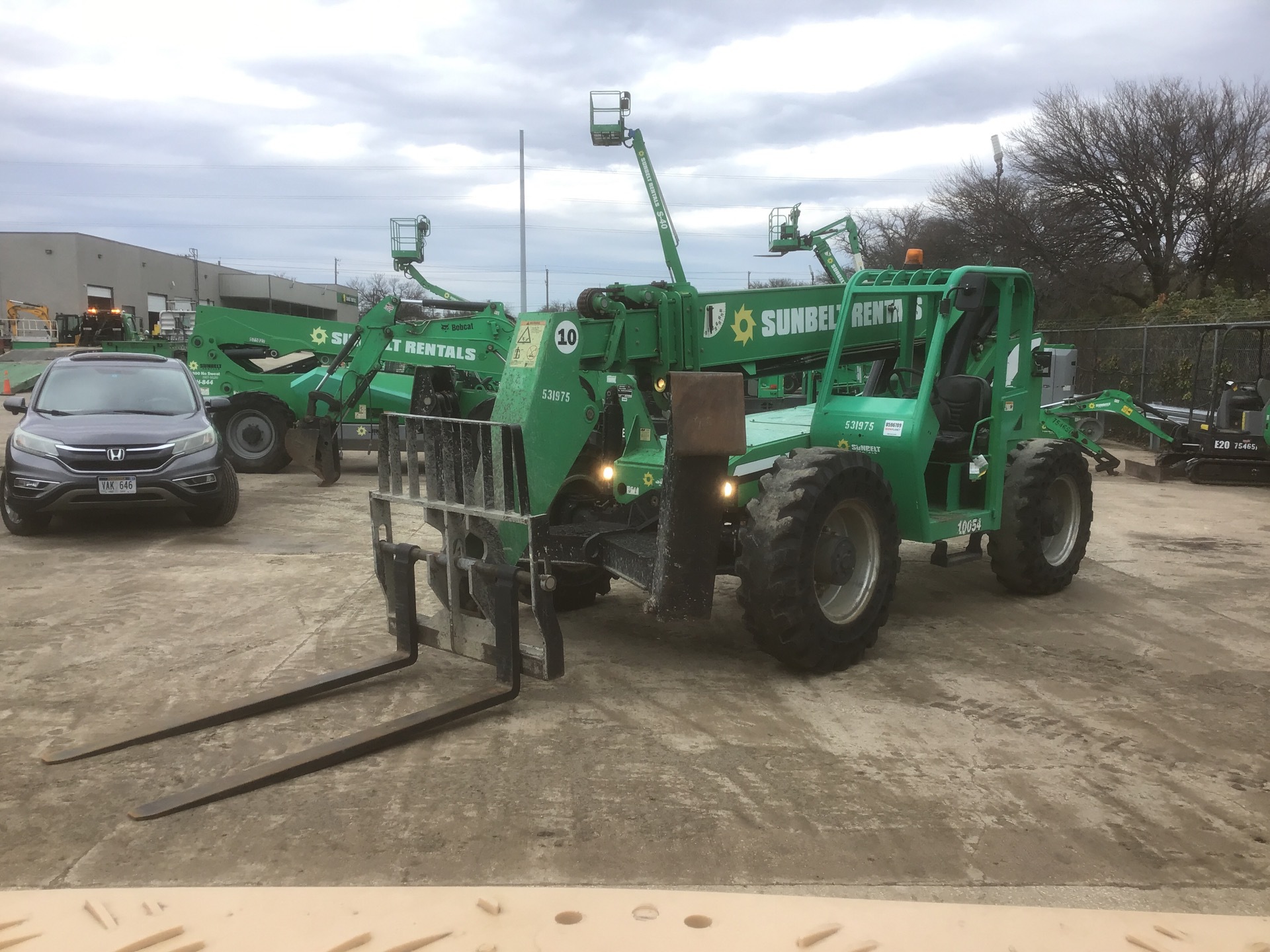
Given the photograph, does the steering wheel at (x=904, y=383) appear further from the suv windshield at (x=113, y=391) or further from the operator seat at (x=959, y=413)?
the suv windshield at (x=113, y=391)

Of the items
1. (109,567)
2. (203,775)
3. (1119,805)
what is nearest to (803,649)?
(1119,805)

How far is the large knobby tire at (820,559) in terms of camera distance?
5113 millimetres

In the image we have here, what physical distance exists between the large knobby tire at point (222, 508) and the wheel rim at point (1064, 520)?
23.9 ft

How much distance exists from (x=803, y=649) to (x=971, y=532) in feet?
6.54

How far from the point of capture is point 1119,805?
392 cm

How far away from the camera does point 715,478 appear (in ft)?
16.1

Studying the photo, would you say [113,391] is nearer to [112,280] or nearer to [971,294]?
[971,294]

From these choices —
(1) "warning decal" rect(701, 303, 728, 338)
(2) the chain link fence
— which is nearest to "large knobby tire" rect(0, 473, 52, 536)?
(1) "warning decal" rect(701, 303, 728, 338)

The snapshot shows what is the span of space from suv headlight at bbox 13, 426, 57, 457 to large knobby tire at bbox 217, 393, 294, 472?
5.53 metres

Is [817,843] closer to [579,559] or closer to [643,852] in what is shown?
[643,852]

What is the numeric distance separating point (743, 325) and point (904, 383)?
1476 millimetres

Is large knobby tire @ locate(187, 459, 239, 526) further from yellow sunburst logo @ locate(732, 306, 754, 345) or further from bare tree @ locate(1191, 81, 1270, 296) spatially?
bare tree @ locate(1191, 81, 1270, 296)

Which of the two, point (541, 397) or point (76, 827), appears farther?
point (541, 397)

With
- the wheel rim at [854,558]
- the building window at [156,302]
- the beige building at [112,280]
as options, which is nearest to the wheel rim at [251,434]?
the wheel rim at [854,558]
